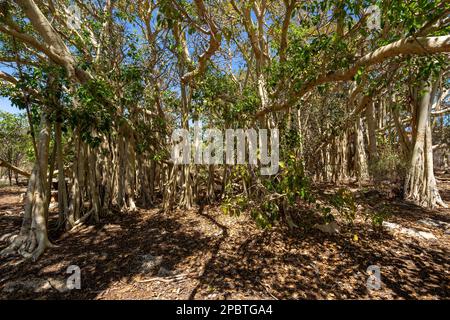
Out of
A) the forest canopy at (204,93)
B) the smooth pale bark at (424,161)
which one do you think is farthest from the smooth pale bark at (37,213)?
the smooth pale bark at (424,161)

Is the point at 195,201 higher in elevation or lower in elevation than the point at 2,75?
lower

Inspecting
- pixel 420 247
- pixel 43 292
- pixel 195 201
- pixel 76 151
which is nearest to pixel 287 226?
pixel 420 247

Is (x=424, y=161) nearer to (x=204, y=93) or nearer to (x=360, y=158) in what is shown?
(x=360, y=158)

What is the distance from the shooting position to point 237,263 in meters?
2.83

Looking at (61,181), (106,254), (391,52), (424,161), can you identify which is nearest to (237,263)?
(106,254)

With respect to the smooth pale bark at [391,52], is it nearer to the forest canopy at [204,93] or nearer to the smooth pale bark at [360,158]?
the forest canopy at [204,93]

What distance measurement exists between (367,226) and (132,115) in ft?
15.6

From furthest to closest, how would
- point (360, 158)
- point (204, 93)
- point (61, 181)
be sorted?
point (360, 158), point (204, 93), point (61, 181)

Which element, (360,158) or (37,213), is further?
(360,158)

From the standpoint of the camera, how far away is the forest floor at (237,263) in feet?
7.64

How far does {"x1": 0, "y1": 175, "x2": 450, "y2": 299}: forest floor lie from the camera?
2.33 m
